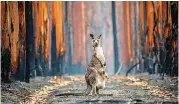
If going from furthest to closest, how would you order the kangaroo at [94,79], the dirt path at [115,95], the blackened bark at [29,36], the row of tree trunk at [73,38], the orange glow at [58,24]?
the orange glow at [58,24], the blackened bark at [29,36], the row of tree trunk at [73,38], the kangaroo at [94,79], the dirt path at [115,95]

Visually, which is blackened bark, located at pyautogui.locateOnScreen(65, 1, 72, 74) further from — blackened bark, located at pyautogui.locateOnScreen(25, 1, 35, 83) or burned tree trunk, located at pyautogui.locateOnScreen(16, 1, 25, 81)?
burned tree trunk, located at pyautogui.locateOnScreen(16, 1, 25, 81)

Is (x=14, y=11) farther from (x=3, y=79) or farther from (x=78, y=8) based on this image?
(x=78, y=8)

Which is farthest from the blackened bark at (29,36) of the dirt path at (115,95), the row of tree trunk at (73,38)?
the dirt path at (115,95)

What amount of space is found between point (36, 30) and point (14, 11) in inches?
133

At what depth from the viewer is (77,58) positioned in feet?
75.4

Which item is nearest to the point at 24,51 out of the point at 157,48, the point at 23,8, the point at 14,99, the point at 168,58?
the point at 23,8

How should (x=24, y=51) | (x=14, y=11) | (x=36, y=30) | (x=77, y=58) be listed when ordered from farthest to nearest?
(x=77, y=58) < (x=36, y=30) < (x=24, y=51) < (x=14, y=11)

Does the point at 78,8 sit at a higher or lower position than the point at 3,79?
higher

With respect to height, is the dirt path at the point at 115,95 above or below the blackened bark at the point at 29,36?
below

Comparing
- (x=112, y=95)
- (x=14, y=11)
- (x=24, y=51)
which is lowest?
(x=112, y=95)

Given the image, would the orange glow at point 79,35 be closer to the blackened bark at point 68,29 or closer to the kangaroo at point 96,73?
the blackened bark at point 68,29

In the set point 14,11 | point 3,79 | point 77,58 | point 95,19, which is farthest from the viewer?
point 95,19

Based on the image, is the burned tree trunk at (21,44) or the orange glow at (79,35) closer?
the burned tree trunk at (21,44)

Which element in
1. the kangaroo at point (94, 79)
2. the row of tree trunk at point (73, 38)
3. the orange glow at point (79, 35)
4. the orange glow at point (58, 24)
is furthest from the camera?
the orange glow at point (79, 35)
